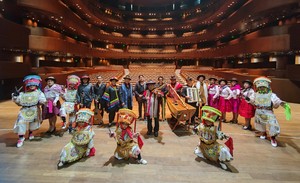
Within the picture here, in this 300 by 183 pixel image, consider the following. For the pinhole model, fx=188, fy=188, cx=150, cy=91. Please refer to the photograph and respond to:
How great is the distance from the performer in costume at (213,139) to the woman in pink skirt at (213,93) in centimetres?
326

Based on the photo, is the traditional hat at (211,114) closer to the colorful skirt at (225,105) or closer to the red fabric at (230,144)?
the red fabric at (230,144)

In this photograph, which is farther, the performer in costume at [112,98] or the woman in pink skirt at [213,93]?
the woman in pink skirt at [213,93]

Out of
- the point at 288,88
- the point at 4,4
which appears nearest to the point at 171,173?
the point at 288,88

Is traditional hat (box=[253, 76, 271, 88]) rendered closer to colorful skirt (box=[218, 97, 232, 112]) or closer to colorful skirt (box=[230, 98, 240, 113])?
colorful skirt (box=[230, 98, 240, 113])

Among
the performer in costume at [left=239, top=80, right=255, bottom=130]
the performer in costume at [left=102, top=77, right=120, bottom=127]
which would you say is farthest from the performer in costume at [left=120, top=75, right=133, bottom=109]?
the performer in costume at [left=239, top=80, right=255, bottom=130]

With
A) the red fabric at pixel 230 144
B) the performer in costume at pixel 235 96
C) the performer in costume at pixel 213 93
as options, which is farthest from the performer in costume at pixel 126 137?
the performer in costume at pixel 235 96

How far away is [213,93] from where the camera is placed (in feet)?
23.7

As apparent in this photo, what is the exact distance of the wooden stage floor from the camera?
3.43m

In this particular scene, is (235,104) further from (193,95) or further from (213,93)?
(193,95)

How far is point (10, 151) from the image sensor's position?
4438mm

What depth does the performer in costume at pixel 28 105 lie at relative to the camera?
4766 mm

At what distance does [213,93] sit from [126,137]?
4.49m

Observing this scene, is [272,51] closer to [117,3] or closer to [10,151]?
[10,151]

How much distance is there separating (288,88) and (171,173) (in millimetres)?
11982
